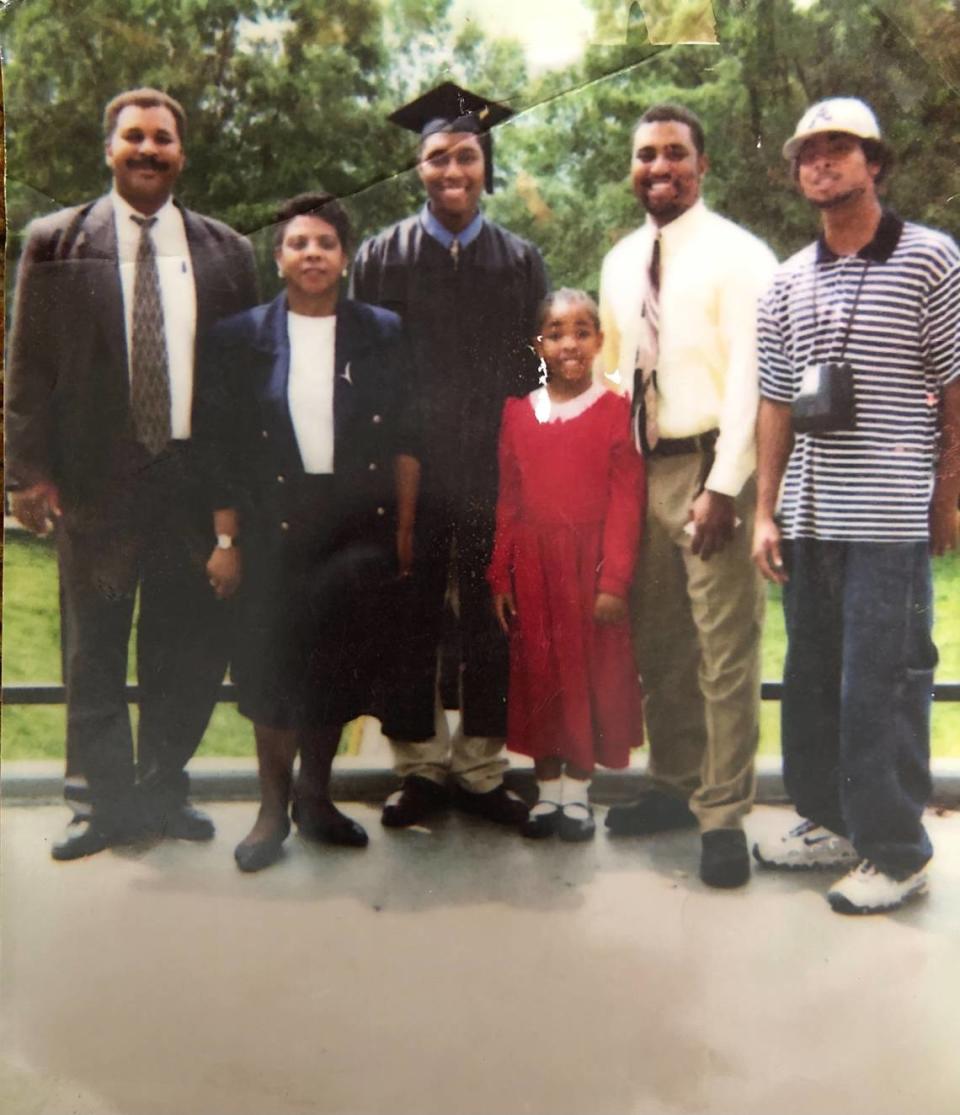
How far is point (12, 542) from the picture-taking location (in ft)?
10.3

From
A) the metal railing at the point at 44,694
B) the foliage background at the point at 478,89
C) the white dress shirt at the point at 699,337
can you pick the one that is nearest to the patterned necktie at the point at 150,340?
the foliage background at the point at 478,89

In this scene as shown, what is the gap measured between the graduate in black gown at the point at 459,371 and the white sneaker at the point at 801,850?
2.10ft

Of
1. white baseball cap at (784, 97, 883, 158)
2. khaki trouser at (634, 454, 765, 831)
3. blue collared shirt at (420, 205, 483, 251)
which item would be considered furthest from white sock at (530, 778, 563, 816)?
white baseball cap at (784, 97, 883, 158)

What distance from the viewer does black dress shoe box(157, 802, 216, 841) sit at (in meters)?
3.09

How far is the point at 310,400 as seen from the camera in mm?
3025

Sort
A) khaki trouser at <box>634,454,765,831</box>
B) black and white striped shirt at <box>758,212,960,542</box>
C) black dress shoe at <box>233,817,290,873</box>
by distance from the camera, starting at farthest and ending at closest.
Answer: black dress shoe at <box>233,817,290,873</box>
khaki trouser at <box>634,454,765,831</box>
black and white striped shirt at <box>758,212,960,542</box>

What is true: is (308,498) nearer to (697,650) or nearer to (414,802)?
(414,802)

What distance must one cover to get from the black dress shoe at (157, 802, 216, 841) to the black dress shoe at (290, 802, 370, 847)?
0.24 metres

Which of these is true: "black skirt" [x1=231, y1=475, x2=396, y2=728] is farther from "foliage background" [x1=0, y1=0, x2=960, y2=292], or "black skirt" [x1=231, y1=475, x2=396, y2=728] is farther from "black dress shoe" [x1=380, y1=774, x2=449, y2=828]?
"foliage background" [x1=0, y1=0, x2=960, y2=292]

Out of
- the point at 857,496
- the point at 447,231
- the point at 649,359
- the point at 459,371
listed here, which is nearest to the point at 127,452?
the point at 459,371

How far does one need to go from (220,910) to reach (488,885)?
0.69 metres

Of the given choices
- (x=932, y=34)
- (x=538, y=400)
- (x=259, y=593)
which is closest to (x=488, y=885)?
(x=259, y=593)

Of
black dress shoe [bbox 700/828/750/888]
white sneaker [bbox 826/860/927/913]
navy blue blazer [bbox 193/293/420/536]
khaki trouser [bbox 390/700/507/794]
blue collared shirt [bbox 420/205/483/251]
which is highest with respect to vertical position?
blue collared shirt [bbox 420/205/483/251]

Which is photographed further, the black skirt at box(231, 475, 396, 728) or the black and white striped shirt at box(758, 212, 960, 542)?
the black skirt at box(231, 475, 396, 728)
